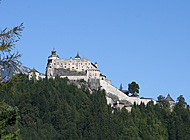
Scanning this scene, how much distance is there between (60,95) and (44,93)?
12.9 feet

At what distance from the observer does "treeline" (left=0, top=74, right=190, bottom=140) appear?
342ft

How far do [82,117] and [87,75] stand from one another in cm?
1459

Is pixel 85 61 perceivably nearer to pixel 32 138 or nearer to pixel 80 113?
pixel 80 113

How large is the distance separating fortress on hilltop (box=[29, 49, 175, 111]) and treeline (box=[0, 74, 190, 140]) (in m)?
1.91

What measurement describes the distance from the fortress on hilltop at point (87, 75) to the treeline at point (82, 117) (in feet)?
6.26

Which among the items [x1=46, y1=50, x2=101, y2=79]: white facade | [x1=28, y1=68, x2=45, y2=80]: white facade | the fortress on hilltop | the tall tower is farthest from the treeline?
[x1=46, y1=50, x2=101, y2=79]: white facade

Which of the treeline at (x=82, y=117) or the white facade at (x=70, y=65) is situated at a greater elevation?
the white facade at (x=70, y=65)

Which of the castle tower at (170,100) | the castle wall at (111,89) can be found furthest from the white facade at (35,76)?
the castle tower at (170,100)

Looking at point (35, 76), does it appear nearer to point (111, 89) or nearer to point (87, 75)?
point (87, 75)

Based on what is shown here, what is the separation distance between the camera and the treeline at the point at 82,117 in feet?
342

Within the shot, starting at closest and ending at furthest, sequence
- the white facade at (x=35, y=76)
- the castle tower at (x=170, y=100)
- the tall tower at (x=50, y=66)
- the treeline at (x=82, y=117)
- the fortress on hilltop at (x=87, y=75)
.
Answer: the treeline at (x=82, y=117), the fortress on hilltop at (x=87, y=75), the white facade at (x=35, y=76), the tall tower at (x=50, y=66), the castle tower at (x=170, y=100)

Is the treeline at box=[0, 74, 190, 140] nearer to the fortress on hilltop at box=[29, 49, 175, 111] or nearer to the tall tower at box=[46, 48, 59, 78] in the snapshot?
the fortress on hilltop at box=[29, 49, 175, 111]

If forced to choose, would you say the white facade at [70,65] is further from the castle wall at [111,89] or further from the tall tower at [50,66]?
the castle wall at [111,89]

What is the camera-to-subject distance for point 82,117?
110 metres
